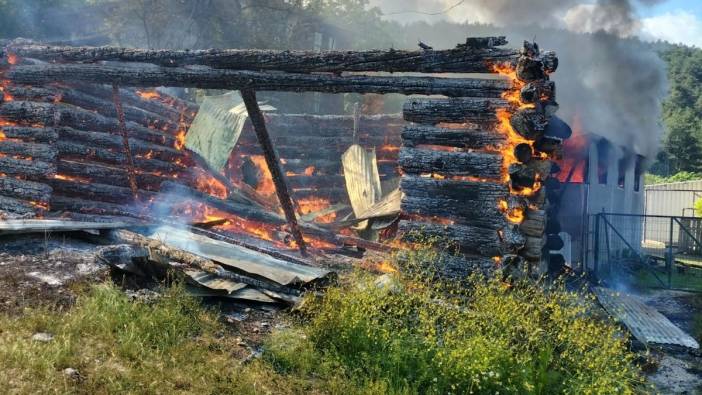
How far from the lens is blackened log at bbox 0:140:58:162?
8.99m

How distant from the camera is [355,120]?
12469 mm

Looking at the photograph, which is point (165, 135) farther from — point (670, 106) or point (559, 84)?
point (670, 106)

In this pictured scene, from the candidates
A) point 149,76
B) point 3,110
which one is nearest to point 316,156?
point 149,76

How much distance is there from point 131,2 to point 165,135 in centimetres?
1307

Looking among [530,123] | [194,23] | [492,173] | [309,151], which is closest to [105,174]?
[309,151]

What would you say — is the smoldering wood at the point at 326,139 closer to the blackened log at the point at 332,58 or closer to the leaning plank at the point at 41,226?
the blackened log at the point at 332,58

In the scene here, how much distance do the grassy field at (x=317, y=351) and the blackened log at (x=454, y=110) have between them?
8.52 ft

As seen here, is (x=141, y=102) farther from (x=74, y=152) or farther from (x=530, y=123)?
(x=530, y=123)

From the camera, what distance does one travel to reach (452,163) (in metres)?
6.79

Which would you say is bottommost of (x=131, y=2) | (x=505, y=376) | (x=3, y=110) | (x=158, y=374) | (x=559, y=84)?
(x=505, y=376)

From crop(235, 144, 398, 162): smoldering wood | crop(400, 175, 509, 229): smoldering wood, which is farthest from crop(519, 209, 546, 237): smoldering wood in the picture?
crop(235, 144, 398, 162): smoldering wood

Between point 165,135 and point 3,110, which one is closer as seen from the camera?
point 3,110

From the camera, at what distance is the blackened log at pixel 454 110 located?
6.60m

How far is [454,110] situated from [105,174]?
7289mm
